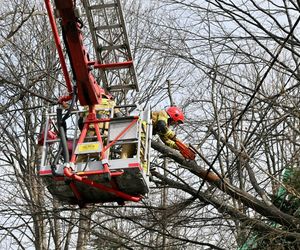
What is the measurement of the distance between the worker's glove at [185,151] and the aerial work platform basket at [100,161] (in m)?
0.74

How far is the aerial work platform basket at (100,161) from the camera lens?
19.4 ft

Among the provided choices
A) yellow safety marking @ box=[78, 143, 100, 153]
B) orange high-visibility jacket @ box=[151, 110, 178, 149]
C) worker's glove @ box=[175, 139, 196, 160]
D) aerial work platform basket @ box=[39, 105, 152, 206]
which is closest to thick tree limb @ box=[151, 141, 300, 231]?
worker's glove @ box=[175, 139, 196, 160]

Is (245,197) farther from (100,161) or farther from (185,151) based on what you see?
(100,161)

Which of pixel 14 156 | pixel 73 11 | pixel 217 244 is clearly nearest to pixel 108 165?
pixel 73 11

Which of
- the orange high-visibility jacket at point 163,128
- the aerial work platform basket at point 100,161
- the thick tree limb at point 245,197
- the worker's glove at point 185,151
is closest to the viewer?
the aerial work platform basket at point 100,161

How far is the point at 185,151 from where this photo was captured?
7.19 meters

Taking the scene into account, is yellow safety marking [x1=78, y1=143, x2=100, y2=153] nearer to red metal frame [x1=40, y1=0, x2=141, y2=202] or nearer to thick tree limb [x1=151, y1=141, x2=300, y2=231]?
red metal frame [x1=40, y1=0, x2=141, y2=202]

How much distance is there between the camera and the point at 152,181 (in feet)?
26.9

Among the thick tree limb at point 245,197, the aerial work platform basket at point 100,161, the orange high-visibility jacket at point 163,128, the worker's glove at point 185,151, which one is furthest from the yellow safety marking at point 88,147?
the thick tree limb at point 245,197

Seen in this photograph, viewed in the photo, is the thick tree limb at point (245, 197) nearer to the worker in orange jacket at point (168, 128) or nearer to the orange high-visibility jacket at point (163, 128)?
the worker in orange jacket at point (168, 128)

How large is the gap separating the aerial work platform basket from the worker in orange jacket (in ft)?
1.51

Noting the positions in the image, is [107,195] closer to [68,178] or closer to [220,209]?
[68,178]

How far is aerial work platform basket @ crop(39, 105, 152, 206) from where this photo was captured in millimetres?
5914

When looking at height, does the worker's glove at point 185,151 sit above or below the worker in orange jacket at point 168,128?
below
